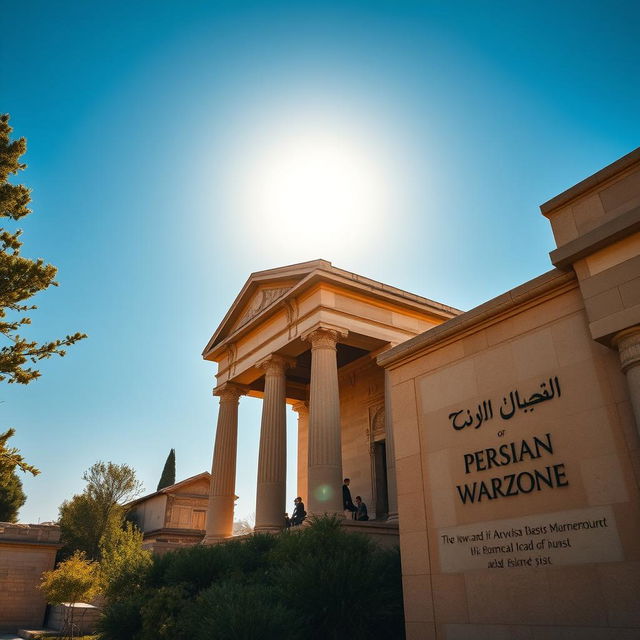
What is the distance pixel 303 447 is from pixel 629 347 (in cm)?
2363

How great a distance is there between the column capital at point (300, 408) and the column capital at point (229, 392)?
4749mm

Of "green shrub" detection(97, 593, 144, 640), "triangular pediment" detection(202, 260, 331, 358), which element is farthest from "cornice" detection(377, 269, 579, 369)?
"triangular pediment" detection(202, 260, 331, 358)

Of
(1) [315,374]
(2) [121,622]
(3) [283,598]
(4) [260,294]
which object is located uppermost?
(4) [260,294]

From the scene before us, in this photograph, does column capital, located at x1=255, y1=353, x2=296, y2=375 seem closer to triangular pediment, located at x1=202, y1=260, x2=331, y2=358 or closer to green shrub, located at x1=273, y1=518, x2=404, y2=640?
triangular pediment, located at x1=202, y1=260, x2=331, y2=358

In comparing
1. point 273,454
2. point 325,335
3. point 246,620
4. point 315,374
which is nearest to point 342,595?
point 246,620

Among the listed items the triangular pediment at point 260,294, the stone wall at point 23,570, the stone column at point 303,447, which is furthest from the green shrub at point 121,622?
the stone wall at point 23,570

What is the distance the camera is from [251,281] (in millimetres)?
24297

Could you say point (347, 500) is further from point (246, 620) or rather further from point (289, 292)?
point (246, 620)

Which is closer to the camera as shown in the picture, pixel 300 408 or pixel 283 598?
pixel 283 598

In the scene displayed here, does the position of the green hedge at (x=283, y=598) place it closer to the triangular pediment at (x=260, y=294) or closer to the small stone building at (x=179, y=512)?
the triangular pediment at (x=260, y=294)

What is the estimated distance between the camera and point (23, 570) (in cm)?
2961

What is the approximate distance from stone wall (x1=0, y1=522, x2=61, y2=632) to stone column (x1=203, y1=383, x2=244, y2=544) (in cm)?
1425

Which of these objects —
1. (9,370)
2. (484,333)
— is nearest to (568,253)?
(484,333)

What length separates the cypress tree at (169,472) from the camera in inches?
2192
